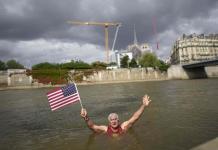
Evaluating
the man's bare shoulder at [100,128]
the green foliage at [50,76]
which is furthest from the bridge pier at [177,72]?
the man's bare shoulder at [100,128]

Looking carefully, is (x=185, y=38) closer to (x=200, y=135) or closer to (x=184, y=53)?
(x=184, y=53)

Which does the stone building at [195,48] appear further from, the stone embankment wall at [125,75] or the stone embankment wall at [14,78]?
the stone embankment wall at [14,78]

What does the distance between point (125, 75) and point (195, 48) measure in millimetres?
68617

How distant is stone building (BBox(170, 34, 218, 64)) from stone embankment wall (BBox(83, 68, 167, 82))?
47105 millimetres

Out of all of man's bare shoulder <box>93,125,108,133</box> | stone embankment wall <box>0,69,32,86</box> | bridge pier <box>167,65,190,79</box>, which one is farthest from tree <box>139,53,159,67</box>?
man's bare shoulder <box>93,125,108,133</box>

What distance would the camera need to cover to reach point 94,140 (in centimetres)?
1329

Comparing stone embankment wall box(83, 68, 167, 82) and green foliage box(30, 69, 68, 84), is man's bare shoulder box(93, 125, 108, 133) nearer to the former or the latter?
green foliage box(30, 69, 68, 84)

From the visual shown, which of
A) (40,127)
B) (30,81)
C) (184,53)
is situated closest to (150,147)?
(40,127)

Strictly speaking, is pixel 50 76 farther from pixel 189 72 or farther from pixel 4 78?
pixel 189 72

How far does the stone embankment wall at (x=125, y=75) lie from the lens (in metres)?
118

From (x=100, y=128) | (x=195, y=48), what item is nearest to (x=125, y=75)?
(x=195, y=48)

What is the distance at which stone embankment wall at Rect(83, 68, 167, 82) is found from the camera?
11762 cm

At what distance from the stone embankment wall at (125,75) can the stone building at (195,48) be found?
47.1m

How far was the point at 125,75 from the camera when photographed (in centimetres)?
12231
